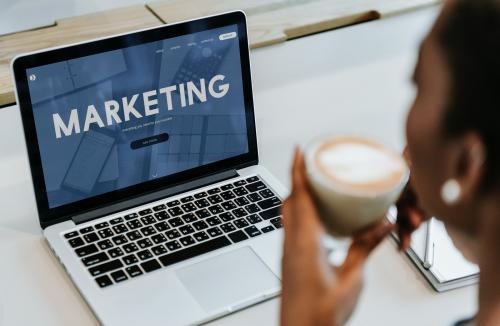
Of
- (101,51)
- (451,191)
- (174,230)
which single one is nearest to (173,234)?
(174,230)

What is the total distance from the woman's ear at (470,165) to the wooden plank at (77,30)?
0.94 meters

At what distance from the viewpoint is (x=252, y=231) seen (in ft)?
3.33

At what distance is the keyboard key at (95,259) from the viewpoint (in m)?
0.97

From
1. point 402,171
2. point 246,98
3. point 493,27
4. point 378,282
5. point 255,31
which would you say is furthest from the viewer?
point 255,31

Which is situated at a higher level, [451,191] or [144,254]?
[451,191]

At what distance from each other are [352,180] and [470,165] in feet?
0.37

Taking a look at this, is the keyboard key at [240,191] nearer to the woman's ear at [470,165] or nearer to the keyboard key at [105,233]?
the keyboard key at [105,233]

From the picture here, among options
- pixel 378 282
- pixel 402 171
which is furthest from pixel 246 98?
pixel 402 171

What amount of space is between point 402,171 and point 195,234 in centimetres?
37

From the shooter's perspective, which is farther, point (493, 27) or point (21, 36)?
point (21, 36)

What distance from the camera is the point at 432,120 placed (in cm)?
63

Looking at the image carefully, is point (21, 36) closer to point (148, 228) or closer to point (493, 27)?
point (148, 228)

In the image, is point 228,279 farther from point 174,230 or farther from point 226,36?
point 226,36

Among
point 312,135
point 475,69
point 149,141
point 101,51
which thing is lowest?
point 312,135
